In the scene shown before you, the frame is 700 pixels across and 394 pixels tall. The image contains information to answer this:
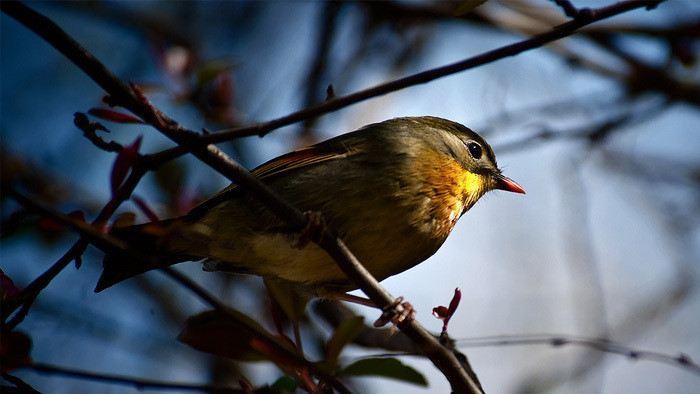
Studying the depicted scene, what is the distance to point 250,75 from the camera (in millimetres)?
7527

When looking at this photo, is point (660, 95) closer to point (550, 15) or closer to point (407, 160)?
point (550, 15)

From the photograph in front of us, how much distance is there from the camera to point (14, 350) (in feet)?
6.12

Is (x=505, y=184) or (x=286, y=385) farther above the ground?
(x=505, y=184)

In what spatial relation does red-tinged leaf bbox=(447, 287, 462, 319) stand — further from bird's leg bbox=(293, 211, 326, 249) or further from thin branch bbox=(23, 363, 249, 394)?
thin branch bbox=(23, 363, 249, 394)

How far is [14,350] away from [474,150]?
281cm

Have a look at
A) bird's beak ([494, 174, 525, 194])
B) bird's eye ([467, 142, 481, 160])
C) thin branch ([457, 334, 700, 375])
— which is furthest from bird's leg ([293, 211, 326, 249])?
bird's beak ([494, 174, 525, 194])

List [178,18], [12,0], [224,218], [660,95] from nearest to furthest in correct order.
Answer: [12,0] < [224,218] < [660,95] < [178,18]

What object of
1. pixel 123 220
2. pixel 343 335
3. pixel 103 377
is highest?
pixel 123 220

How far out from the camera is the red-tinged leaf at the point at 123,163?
1961mm

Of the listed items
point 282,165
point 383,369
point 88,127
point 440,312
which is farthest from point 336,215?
point 88,127

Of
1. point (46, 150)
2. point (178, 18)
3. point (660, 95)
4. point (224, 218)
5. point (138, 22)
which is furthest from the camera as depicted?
point (178, 18)

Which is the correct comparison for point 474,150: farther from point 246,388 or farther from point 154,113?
point 154,113

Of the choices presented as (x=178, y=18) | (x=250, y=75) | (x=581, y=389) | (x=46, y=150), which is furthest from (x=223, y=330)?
(x=178, y=18)

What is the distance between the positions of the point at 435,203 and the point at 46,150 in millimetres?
4124
